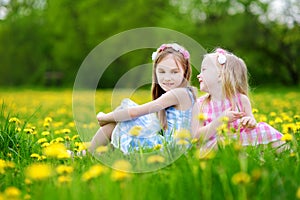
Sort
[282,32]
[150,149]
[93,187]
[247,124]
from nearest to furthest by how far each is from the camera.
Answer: [93,187] → [150,149] → [247,124] → [282,32]

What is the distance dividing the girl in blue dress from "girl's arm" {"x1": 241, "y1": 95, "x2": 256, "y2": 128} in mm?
408

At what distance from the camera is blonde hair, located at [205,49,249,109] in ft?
12.5

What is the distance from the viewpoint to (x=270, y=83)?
75.6ft

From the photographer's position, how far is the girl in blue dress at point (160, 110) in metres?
3.61

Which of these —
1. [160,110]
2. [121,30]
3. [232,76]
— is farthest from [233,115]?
[121,30]

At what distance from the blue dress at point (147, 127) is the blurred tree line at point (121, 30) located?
1812cm

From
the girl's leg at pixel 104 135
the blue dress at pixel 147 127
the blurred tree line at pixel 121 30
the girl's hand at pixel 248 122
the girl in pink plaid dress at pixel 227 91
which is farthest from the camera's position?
the blurred tree line at pixel 121 30

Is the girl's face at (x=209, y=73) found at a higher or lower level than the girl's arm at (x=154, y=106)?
higher

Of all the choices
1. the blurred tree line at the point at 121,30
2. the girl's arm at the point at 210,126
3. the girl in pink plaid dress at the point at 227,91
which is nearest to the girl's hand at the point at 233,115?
the girl's arm at the point at 210,126

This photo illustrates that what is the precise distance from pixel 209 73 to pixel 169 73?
0.35m

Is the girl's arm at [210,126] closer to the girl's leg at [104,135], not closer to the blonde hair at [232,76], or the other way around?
the blonde hair at [232,76]

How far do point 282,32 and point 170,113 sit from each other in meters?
20.4

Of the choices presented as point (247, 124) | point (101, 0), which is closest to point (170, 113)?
point (247, 124)

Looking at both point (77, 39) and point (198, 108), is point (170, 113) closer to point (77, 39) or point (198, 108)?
point (198, 108)
